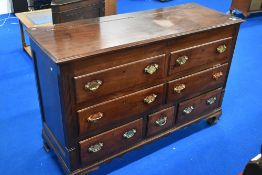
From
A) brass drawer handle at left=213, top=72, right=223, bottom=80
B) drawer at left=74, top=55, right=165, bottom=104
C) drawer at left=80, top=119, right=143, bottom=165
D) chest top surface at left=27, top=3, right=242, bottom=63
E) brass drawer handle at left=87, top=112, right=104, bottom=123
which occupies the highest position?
chest top surface at left=27, top=3, right=242, bottom=63

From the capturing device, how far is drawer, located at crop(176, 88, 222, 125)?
2168 mm

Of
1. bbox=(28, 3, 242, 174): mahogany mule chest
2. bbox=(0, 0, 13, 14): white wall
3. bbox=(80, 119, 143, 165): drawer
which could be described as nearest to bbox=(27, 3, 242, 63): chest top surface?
bbox=(28, 3, 242, 174): mahogany mule chest

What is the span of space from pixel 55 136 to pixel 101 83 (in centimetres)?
54

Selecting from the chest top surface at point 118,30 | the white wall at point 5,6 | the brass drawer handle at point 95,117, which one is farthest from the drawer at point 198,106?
the white wall at point 5,6

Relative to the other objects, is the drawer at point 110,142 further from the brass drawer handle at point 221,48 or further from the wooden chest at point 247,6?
the wooden chest at point 247,6

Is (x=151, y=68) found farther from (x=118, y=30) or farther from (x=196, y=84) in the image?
(x=196, y=84)

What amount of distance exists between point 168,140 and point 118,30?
96 cm

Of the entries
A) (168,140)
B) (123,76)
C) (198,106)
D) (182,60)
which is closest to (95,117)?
(123,76)

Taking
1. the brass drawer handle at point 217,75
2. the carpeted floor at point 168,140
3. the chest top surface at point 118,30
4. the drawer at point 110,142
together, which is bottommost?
the carpeted floor at point 168,140

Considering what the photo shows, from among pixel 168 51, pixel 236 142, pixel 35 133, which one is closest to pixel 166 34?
pixel 168 51

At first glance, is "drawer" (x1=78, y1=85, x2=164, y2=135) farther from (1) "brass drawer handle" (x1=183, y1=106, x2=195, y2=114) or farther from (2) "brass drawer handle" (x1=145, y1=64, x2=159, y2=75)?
(1) "brass drawer handle" (x1=183, y1=106, x2=195, y2=114)

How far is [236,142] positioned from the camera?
2295mm

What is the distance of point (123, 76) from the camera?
169cm

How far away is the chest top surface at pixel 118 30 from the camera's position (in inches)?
61.3
